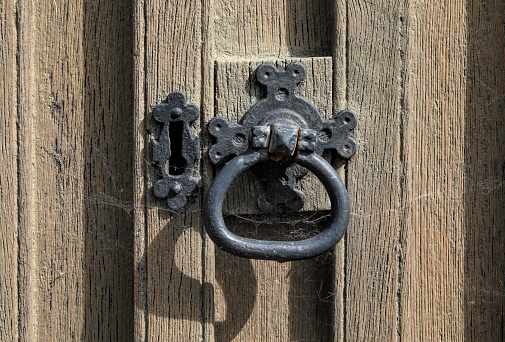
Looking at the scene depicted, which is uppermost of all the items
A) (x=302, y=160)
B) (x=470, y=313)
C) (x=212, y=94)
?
(x=212, y=94)

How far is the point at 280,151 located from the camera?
25.5 inches

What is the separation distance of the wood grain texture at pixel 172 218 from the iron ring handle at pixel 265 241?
0.10 m

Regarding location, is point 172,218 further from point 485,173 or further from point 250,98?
point 485,173

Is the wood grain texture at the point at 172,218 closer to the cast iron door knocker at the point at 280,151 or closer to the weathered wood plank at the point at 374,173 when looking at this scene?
the cast iron door knocker at the point at 280,151

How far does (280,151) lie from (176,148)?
183 mm

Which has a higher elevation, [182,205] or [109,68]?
[109,68]

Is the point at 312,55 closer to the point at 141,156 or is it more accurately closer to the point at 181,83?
the point at 181,83

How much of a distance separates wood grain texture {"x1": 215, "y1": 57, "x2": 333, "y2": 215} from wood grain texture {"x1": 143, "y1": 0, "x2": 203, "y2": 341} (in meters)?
0.04

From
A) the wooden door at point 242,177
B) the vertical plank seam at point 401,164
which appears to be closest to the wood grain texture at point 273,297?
the wooden door at point 242,177

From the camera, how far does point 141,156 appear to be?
73cm

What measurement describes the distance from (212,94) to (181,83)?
51 millimetres

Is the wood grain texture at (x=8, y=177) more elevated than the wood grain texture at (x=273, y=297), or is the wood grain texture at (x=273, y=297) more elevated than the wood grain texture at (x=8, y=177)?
the wood grain texture at (x=8, y=177)

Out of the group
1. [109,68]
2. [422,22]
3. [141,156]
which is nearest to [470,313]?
[422,22]

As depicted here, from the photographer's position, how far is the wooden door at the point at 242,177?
2.40 ft
